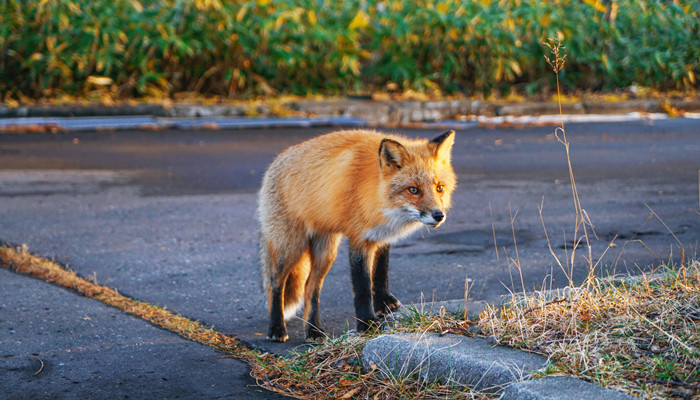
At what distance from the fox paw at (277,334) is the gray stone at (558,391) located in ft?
5.19

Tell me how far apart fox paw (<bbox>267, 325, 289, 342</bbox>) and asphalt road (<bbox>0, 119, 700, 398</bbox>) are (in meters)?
0.06

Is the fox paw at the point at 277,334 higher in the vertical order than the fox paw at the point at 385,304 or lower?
lower

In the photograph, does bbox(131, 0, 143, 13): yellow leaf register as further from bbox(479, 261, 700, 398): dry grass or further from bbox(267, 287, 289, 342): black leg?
bbox(479, 261, 700, 398): dry grass

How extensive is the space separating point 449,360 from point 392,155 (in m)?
1.13

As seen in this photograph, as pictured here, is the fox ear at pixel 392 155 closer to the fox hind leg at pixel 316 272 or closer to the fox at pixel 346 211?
the fox at pixel 346 211

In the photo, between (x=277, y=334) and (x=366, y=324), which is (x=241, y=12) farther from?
(x=366, y=324)

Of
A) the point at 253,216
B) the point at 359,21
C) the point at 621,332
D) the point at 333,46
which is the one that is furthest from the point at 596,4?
the point at 621,332

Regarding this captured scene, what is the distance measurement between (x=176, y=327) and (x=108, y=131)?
7668 millimetres

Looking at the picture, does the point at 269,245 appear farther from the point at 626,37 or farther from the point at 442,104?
the point at 626,37

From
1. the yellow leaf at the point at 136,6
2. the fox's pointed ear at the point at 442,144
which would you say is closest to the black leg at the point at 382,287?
the fox's pointed ear at the point at 442,144

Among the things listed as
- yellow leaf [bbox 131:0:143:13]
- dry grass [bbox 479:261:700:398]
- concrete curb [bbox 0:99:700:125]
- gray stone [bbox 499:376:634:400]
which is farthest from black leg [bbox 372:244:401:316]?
yellow leaf [bbox 131:0:143:13]

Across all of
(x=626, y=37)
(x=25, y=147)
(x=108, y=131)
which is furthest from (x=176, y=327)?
(x=626, y=37)

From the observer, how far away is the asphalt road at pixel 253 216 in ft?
17.5

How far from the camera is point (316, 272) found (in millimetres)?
4637
